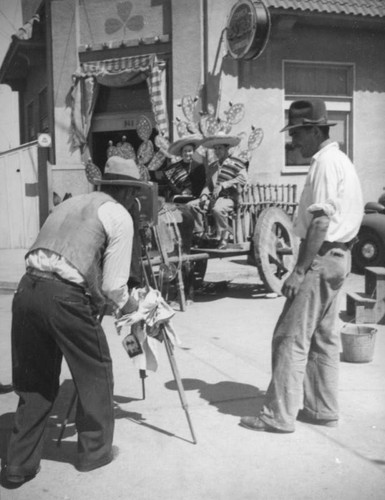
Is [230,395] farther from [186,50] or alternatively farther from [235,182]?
[186,50]

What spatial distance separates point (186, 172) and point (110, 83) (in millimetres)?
4761

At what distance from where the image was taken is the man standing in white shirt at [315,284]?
13.2 feet

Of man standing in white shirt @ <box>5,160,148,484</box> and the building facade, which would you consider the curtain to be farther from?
man standing in white shirt @ <box>5,160,148,484</box>

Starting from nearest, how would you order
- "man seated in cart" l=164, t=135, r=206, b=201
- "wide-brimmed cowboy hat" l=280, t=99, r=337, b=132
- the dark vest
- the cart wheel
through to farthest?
the dark vest, "wide-brimmed cowboy hat" l=280, t=99, r=337, b=132, the cart wheel, "man seated in cart" l=164, t=135, r=206, b=201

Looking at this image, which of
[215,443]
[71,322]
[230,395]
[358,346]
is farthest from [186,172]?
[71,322]

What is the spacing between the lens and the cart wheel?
8.87 meters

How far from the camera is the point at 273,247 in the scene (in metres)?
9.12

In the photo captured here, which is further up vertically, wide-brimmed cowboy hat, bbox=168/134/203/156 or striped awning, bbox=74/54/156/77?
striped awning, bbox=74/54/156/77

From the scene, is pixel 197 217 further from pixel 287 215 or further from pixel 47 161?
pixel 47 161

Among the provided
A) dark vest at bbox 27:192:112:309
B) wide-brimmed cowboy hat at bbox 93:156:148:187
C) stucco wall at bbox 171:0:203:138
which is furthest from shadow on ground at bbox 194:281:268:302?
dark vest at bbox 27:192:112:309

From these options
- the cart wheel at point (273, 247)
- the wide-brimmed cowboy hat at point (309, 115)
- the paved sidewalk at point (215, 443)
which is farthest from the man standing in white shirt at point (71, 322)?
the cart wheel at point (273, 247)

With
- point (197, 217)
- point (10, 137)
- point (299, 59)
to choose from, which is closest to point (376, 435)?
point (197, 217)

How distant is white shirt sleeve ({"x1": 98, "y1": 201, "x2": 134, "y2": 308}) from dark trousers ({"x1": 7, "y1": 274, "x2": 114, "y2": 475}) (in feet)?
0.54

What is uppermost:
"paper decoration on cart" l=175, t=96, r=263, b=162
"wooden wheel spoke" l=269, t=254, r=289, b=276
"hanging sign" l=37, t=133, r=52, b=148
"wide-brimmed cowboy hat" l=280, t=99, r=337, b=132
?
"paper decoration on cart" l=175, t=96, r=263, b=162
